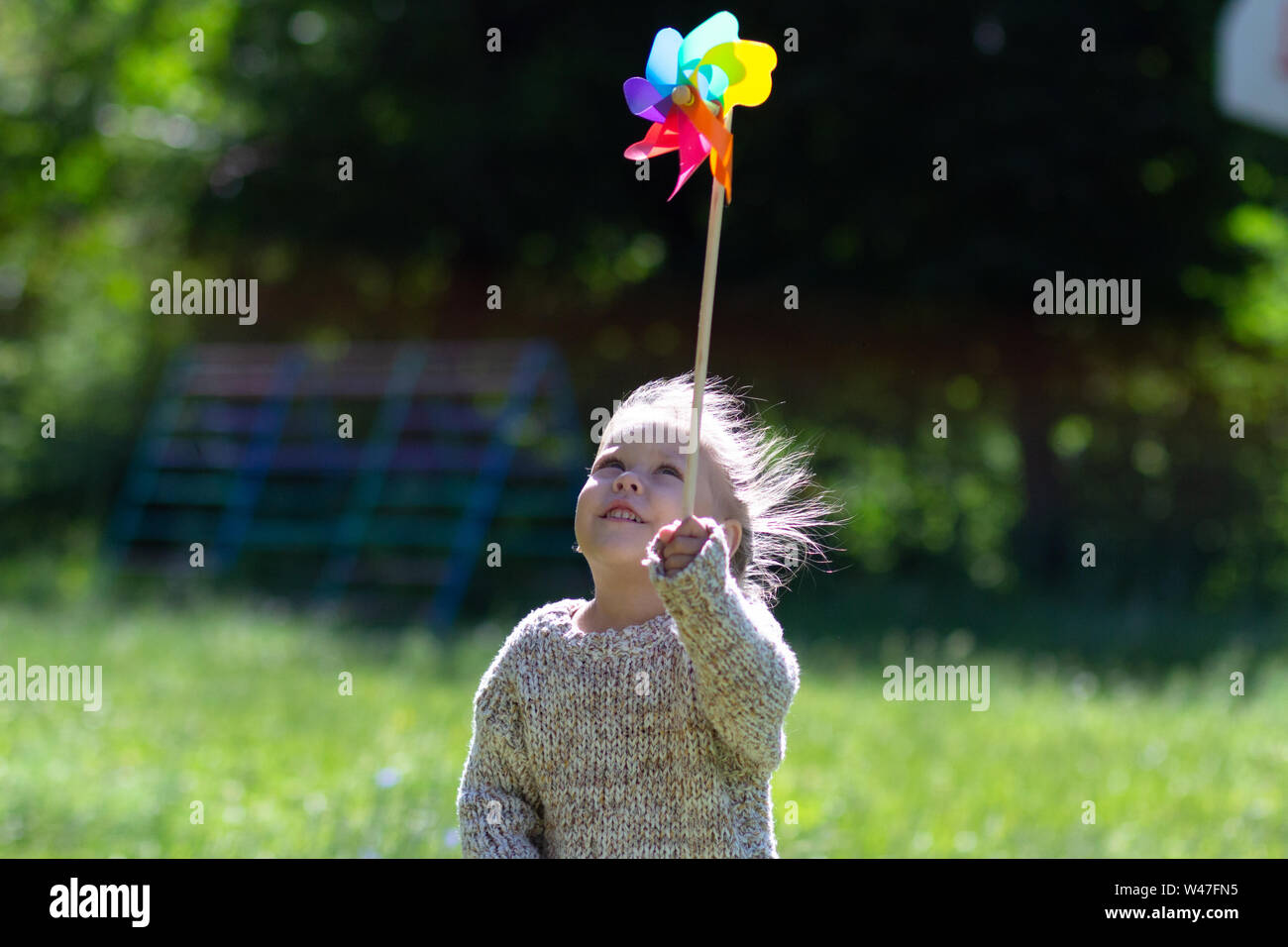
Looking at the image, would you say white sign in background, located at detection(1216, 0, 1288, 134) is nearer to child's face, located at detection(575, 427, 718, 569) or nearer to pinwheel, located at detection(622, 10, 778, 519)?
pinwheel, located at detection(622, 10, 778, 519)

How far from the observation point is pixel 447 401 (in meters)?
13.3

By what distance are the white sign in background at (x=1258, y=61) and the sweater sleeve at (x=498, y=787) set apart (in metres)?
2.14

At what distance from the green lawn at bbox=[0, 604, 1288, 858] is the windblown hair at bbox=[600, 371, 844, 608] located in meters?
1.51

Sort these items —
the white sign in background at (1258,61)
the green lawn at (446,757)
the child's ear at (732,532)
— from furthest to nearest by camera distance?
the green lawn at (446,757) < the white sign in background at (1258,61) < the child's ear at (732,532)

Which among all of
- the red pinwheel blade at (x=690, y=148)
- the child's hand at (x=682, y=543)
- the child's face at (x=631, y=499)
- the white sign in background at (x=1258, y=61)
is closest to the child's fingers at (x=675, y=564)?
the child's hand at (x=682, y=543)

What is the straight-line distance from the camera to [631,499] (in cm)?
254

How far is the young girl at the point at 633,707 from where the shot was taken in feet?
7.88

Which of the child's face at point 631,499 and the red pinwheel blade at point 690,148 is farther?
the child's face at point 631,499

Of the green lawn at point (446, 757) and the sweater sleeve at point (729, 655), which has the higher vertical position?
the sweater sleeve at point (729, 655)

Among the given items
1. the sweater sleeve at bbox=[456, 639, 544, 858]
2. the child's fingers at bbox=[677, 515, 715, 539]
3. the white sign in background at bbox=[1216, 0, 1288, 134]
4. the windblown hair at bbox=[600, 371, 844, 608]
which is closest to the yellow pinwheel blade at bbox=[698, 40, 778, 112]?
the windblown hair at bbox=[600, 371, 844, 608]

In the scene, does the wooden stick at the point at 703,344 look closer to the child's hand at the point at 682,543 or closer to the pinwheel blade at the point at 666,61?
the child's hand at the point at 682,543

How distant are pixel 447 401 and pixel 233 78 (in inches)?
141
